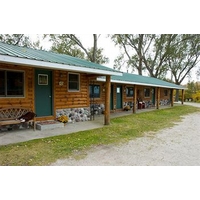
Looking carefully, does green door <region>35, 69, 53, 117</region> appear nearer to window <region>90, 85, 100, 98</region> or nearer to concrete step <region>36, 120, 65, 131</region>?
concrete step <region>36, 120, 65, 131</region>

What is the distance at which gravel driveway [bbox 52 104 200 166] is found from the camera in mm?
3619

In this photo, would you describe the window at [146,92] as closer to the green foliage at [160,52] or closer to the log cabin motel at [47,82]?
the log cabin motel at [47,82]

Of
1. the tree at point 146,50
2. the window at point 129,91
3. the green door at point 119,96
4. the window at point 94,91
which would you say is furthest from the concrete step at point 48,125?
the tree at point 146,50

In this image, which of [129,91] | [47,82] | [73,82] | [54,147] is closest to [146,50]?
[129,91]

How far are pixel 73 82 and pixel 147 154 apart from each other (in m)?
5.05

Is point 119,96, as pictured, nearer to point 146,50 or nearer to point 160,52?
point 146,50

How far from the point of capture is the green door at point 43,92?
268 inches

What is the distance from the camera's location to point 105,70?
7.22 metres

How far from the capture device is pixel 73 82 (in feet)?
26.6

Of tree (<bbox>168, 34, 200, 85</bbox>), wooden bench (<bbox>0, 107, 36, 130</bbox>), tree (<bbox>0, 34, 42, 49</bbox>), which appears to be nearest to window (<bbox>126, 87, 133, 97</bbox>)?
wooden bench (<bbox>0, 107, 36, 130</bbox>)

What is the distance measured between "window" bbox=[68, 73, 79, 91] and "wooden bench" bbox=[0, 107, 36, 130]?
87.6 inches
